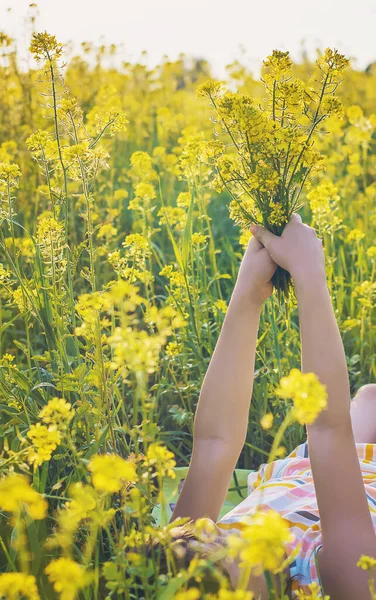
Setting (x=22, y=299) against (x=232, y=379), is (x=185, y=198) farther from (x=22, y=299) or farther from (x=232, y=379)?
(x=232, y=379)

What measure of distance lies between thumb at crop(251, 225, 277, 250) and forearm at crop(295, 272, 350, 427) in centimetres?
13

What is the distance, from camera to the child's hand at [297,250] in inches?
60.0

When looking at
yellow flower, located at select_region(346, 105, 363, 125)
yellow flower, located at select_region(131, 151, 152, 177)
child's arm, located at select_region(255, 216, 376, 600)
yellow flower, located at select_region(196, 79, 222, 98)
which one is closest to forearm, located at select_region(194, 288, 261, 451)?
child's arm, located at select_region(255, 216, 376, 600)

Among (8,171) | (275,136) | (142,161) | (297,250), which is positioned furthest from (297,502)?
(142,161)

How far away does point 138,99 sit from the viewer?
215 inches

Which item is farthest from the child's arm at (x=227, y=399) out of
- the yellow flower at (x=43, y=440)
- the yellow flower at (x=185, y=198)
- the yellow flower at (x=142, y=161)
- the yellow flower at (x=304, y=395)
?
the yellow flower at (x=142, y=161)

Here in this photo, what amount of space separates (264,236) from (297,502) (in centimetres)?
68

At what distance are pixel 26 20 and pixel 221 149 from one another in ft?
5.84

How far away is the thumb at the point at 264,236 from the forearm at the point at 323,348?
5.0 inches

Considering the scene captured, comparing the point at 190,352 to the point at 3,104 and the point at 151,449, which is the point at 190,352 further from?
the point at 3,104

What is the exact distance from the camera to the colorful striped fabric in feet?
5.09

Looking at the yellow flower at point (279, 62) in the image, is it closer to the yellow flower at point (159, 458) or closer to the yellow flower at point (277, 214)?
the yellow flower at point (277, 214)

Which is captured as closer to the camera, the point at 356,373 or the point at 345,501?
the point at 345,501

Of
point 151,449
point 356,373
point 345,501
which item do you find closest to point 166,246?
point 356,373
